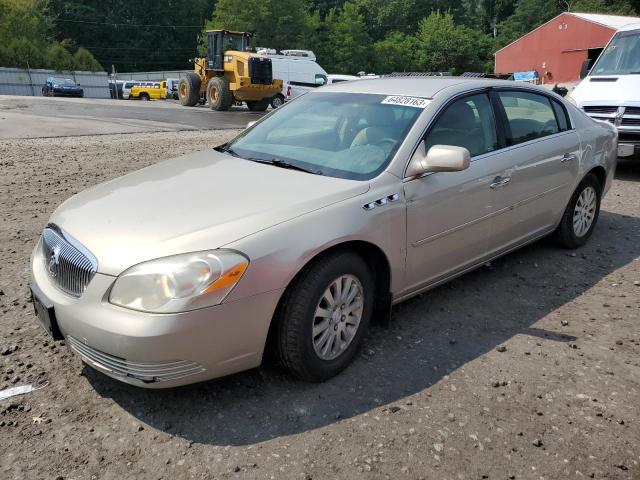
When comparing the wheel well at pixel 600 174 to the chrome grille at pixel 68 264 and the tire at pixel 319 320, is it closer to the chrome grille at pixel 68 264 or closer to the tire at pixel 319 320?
the tire at pixel 319 320

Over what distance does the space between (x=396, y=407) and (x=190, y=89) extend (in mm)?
22390

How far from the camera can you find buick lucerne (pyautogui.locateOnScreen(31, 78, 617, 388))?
8.49 ft

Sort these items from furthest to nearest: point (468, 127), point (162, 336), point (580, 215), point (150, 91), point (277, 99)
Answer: point (150, 91) < point (277, 99) < point (580, 215) < point (468, 127) < point (162, 336)

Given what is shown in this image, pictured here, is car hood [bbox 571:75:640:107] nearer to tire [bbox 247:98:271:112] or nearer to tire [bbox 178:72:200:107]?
tire [bbox 247:98:271:112]

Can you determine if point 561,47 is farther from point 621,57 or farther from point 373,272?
point 373,272

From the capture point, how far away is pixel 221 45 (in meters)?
22.1

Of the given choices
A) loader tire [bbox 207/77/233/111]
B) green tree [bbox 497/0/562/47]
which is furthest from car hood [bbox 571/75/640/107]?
green tree [bbox 497/0/562/47]

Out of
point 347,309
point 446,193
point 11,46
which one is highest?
point 11,46

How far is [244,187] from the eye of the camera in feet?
10.6

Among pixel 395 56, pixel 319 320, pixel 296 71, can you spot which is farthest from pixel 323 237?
pixel 395 56

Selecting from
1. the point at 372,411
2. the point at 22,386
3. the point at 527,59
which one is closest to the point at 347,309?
the point at 372,411

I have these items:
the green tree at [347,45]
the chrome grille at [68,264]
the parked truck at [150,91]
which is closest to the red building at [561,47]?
the green tree at [347,45]

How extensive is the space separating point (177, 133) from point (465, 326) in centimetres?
1174

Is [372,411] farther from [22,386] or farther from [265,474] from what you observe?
[22,386]
